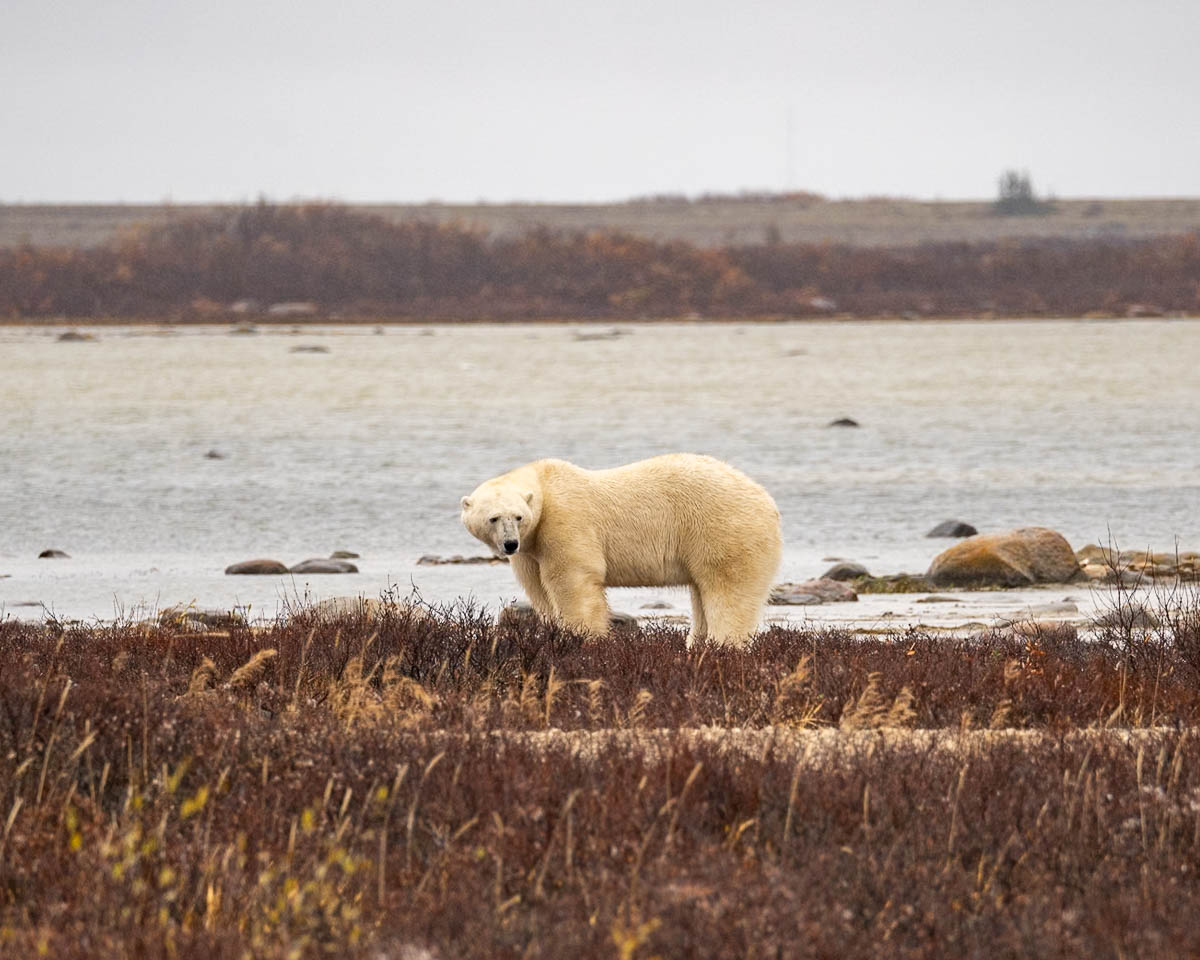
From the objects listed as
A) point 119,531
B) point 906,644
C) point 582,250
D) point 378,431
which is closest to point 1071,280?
point 582,250

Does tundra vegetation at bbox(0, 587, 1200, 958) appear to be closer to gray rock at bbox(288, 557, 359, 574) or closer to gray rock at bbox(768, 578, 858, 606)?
gray rock at bbox(768, 578, 858, 606)

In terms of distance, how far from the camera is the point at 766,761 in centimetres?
560

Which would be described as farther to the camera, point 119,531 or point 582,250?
point 582,250

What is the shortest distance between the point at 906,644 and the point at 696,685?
1717 mm

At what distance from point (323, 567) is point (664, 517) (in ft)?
19.3

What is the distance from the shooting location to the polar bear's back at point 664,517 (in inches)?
356

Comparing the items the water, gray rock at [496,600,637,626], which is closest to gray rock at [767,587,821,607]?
gray rock at [496,600,637,626]

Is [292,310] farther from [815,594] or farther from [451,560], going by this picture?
[815,594]

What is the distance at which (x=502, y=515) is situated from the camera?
849cm

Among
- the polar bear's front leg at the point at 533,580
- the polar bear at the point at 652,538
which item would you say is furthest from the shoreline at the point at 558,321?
the polar bear at the point at 652,538

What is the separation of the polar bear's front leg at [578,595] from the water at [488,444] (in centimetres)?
239

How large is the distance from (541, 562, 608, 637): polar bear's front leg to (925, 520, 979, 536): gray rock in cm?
855

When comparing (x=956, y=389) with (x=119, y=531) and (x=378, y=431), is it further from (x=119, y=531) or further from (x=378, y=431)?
(x=119, y=531)

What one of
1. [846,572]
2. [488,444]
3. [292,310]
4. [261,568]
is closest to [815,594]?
[846,572]
